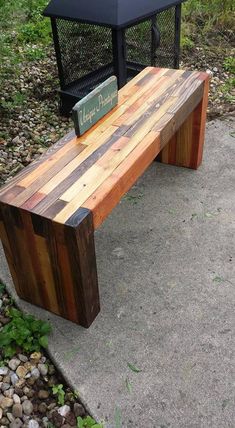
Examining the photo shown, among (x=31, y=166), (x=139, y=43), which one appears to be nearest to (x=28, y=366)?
(x=31, y=166)

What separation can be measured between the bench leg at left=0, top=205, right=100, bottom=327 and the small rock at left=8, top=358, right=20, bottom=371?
0.92ft

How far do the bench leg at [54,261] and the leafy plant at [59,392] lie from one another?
11.8 inches

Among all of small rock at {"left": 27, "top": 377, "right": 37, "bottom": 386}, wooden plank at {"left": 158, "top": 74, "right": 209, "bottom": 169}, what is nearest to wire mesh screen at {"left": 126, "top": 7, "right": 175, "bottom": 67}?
wooden plank at {"left": 158, "top": 74, "right": 209, "bottom": 169}

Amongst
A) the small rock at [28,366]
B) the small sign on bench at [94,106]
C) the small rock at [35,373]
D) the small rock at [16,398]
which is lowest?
the small rock at [28,366]

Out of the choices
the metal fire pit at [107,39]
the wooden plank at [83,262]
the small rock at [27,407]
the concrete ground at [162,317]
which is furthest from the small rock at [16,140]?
the small rock at [27,407]

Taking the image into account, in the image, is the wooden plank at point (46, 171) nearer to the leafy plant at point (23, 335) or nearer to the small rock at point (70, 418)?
the leafy plant at point (23, 335)

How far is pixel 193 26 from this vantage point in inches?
192

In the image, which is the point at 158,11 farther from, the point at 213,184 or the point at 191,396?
the point at 191,396

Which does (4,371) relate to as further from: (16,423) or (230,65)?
(230,65)

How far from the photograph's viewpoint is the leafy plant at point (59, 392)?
5.62 feet

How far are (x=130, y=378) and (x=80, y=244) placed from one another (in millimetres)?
604

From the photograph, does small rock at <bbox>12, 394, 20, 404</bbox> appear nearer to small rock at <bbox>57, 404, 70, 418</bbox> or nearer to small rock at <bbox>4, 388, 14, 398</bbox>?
small rock at <bbox>4, 388, 14, 398</bbox>

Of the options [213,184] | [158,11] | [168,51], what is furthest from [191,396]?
[168,51]

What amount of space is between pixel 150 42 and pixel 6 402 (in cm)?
266
